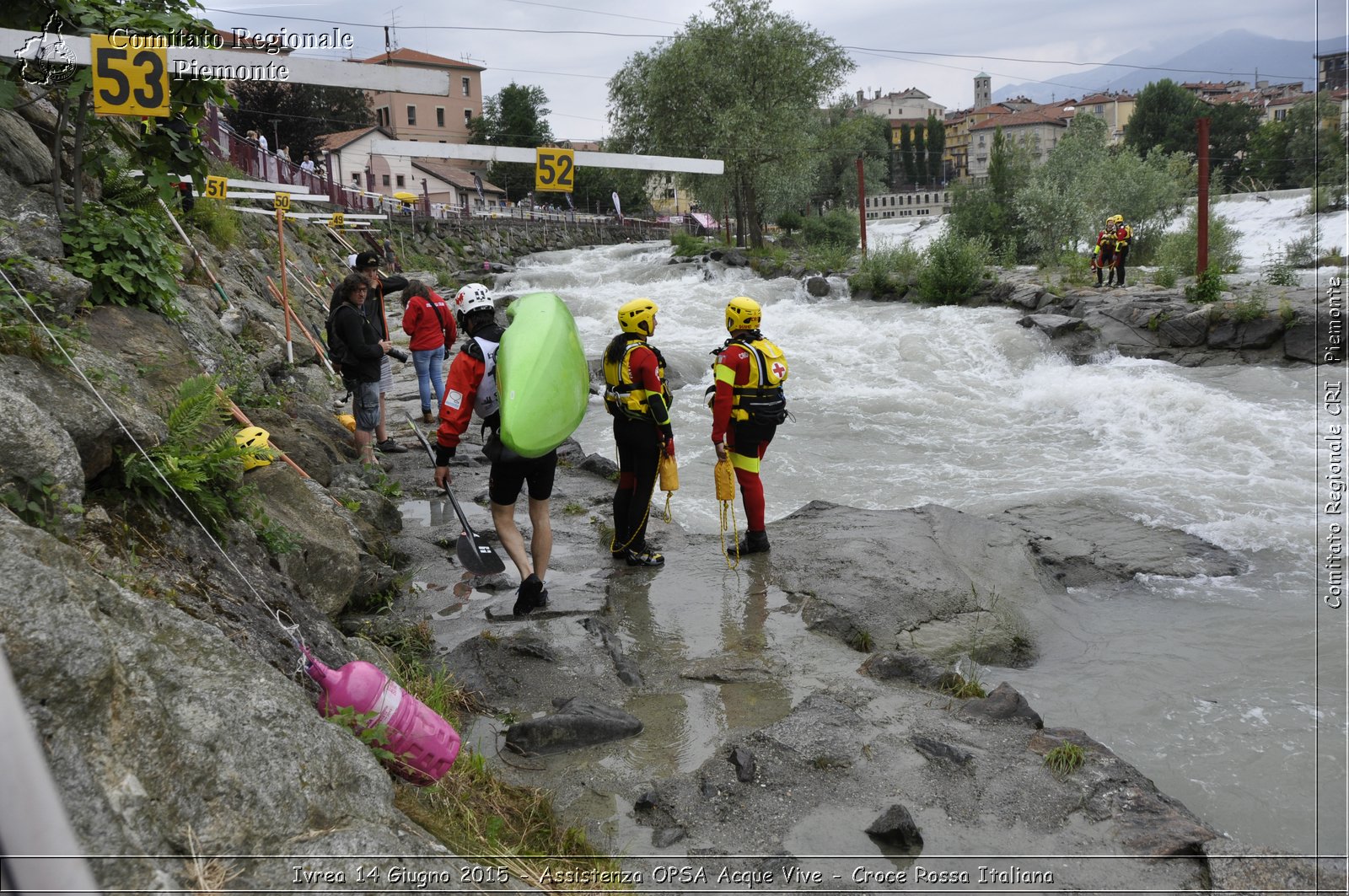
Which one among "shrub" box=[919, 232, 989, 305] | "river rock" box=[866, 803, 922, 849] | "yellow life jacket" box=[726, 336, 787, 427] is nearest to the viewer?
"river rock" box=[866, 803, 922, 849]

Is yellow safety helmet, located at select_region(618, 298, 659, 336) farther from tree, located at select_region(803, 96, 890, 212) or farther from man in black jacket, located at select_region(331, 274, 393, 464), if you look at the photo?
tree, located at select_region(803, 96, 890, 212)

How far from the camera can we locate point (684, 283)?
31.3m

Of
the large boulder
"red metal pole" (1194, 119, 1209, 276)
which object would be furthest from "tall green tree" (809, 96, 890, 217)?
the large boulder

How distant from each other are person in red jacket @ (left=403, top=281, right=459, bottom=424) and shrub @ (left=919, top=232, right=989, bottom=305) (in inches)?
613

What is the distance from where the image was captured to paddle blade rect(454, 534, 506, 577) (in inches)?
266

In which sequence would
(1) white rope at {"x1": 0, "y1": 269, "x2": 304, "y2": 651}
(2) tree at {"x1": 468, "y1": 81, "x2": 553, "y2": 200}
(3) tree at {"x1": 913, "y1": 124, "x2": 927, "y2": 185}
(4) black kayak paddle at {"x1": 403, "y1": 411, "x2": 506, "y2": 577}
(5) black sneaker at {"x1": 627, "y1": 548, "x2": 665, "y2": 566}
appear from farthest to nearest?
(3) tree at {"x1": 913, "y1": 124, "x2": 927, "y2": 185} < (2) tree at {"x1": 468, "y1": 81, "x2": 553, "y2": 200} < (5) black sneaker at {"x1": 627, "y1": 548, "x2": 665, "y2": 566} < (4) black kayak paddle at {"x1": 403, "y1": 411, "x2": 506, "y2": 577} < (1) white rope at {"x1": 0, "y1": 269, "x2": 304, "y2": 651}

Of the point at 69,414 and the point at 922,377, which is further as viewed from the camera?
the point at 922,377

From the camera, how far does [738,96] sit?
3494cm

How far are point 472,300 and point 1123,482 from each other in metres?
7.67

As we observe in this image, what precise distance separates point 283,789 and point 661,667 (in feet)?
10.1

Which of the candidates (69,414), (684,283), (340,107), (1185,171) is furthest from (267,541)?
(340,107)

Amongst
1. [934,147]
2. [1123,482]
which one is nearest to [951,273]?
[1123,482]

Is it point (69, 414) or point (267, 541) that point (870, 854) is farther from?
point (69, 414)

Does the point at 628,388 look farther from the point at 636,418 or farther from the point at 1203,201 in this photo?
the point at 1203,201
